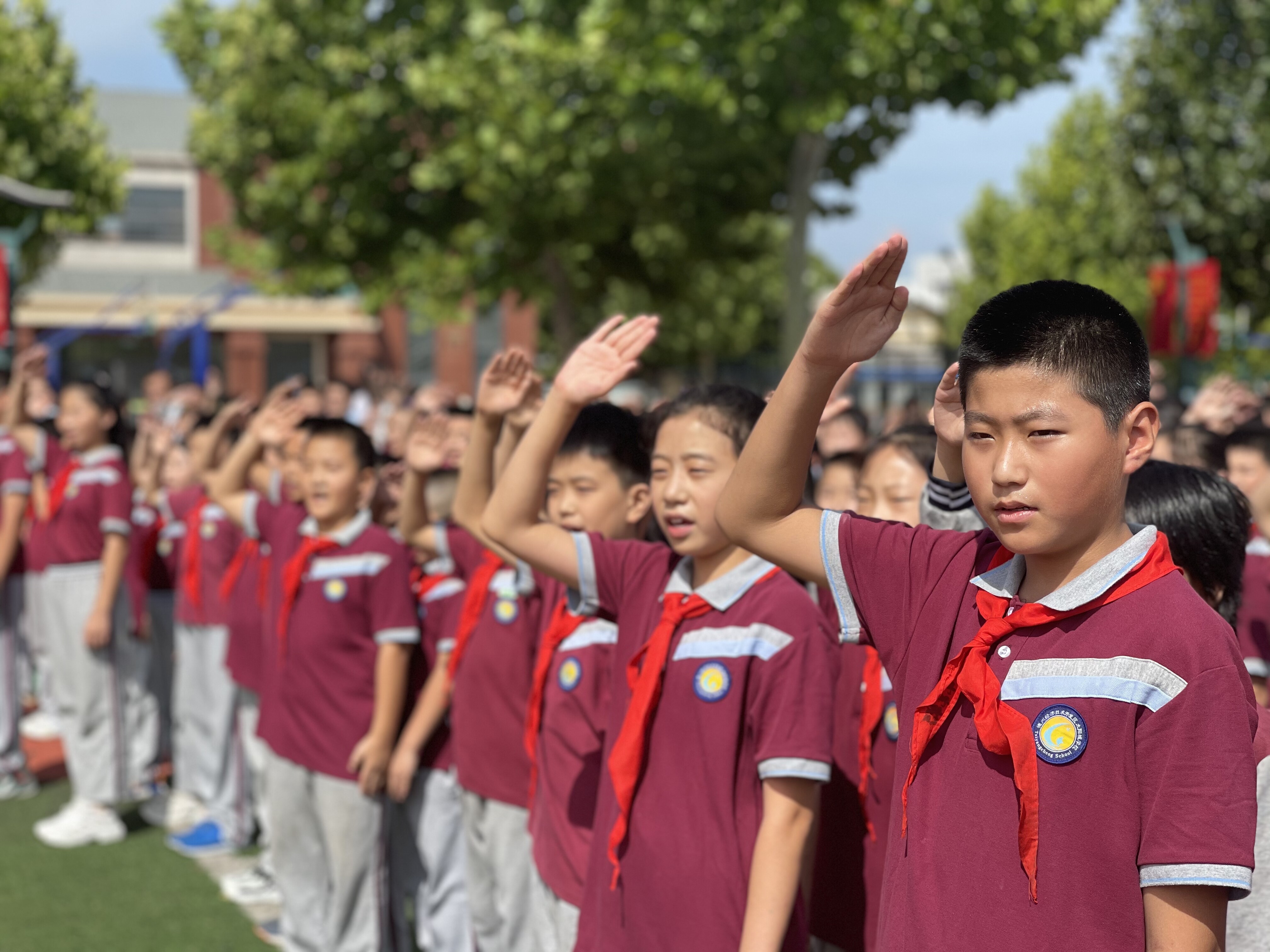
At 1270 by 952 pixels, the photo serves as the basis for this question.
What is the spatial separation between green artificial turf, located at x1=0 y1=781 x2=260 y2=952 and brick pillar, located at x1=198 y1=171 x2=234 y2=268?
27.0m

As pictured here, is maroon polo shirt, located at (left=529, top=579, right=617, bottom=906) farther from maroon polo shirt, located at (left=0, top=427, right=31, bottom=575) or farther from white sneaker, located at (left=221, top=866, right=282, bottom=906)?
maroon polo shirt, located at (left=0, top=427, right=31, bottom=575)

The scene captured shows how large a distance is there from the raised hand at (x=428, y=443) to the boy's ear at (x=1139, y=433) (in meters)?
2.17

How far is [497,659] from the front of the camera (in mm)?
3590

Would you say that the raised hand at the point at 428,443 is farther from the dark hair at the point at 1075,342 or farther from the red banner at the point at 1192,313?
the red banner at the point at 1192,313

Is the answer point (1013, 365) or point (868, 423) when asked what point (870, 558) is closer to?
point (1013, 365)

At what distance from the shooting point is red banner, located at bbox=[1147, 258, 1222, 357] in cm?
1427

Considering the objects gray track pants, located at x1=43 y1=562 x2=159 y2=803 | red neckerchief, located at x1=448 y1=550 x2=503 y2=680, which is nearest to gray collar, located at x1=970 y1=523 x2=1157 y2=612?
red neckerchief, located at x1=448 y1=550 x2=503 y2=680

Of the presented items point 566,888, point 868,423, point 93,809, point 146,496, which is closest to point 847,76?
point 868,423

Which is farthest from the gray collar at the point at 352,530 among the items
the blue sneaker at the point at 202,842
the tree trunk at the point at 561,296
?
the tree trunk at the point at 561,296

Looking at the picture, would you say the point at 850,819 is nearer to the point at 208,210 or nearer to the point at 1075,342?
the point at 1075,342

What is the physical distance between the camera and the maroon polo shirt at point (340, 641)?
12.8ft

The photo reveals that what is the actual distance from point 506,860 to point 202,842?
8.28ft

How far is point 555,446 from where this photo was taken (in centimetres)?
255

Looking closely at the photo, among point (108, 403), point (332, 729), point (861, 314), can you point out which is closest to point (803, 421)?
point (861, 314)
